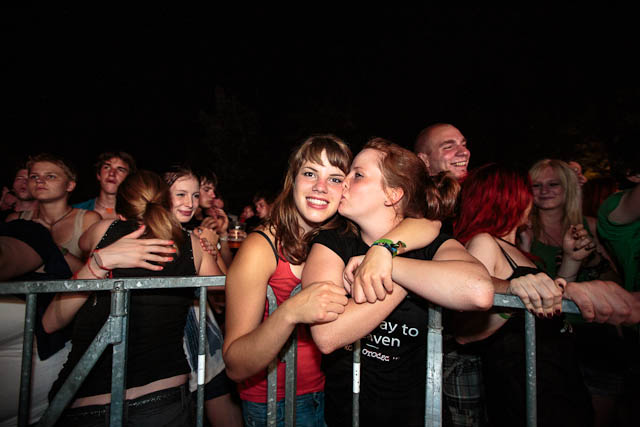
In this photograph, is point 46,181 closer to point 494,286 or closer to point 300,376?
point 300,376

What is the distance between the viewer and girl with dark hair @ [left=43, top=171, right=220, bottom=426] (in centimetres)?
202

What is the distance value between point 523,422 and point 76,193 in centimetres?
2004

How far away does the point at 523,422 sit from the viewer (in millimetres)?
2088

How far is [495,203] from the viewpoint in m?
2.54

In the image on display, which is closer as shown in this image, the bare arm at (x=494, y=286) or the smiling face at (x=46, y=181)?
the bare arm at (x=494, y=286)

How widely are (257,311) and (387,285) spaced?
744mm

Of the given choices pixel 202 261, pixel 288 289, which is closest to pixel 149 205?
pixel 202 261

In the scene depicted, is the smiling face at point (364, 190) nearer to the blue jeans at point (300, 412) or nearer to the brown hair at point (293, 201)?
the brown hair at point (293, 201)

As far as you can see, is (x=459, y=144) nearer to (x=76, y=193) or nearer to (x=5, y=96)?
(x=76, y=193)

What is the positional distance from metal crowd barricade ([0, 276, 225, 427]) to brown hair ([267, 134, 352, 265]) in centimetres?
69

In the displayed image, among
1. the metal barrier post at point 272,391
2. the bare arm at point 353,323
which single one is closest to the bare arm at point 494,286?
the bare arm at point 353,323

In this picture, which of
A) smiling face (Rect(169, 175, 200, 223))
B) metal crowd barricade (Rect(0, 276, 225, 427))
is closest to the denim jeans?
metal crowd barricade (Rect(0, 276, 225, 427))

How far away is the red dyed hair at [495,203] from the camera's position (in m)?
2.51

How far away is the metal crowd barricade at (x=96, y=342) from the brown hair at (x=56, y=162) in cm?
311
